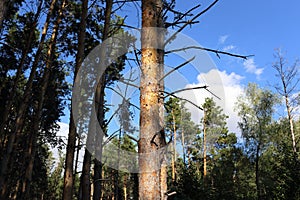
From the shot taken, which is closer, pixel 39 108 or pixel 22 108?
pixel 22 108

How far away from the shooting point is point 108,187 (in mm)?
37656

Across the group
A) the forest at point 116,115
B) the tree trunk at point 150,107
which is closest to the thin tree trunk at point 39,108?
the forest at point 116,115

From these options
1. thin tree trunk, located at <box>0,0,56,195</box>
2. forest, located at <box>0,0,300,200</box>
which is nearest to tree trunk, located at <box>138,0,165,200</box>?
forest, located at <box>0,0,300,200</box>

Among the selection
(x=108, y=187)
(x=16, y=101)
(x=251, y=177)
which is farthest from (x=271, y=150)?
(x=108, y=187)

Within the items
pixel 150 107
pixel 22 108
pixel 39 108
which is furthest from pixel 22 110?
pixel 150 107

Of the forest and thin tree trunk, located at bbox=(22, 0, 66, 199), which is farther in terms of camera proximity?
thin tree trunk, located at bbox=(22, 0, 66, 199)

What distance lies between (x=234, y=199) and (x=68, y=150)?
525 inches

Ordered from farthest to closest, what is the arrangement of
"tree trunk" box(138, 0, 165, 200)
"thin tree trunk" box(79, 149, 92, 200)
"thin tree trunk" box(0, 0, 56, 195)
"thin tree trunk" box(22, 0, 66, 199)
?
"thin tree trunk" box(22, 0, 66, 199) → "thin tree trunk" box(0, 0, 56, 195) → "thin tree trunk" box(79, 149, 92, 200) → "tree trunk" box(138, 0, 165, 200)

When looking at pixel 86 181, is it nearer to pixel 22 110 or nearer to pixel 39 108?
pixel 39 108

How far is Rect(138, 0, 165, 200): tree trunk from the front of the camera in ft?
6.61

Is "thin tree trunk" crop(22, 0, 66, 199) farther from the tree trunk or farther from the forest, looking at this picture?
the tree trunk

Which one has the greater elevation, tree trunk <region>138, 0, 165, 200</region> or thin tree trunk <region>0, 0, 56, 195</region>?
thin tree trunk <region>0, 0, 56, 195</region>

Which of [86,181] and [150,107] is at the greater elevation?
[150,107]

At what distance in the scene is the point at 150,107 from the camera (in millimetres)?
2203
